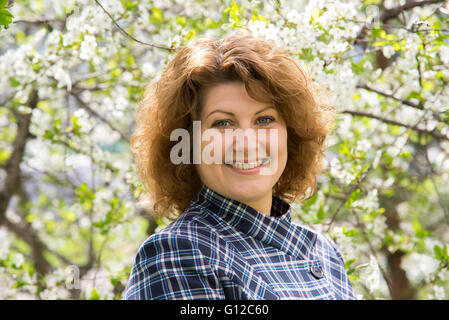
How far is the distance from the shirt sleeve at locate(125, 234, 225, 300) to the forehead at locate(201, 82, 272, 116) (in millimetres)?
361

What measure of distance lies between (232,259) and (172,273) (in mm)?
164

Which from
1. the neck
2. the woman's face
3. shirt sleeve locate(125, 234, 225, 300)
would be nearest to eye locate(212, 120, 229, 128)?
the woman's face

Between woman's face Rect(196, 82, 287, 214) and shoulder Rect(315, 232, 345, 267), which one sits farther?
shoulder Rect(315, 232, 345, 267)

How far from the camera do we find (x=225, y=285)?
1133 millimetres

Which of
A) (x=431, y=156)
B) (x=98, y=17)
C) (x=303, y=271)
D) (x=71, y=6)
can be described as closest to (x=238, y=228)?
(x=303, y=271)

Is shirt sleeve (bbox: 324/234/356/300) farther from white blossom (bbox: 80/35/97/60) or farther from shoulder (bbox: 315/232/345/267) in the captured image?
white blossom (bbox: 80/35/97/60)

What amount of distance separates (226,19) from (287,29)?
0.53 m

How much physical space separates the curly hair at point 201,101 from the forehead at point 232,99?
15 millimetres

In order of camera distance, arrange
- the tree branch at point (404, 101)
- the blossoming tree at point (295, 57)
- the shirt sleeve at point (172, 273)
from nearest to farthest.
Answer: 1. the shirt sleeve at point (172, 273)
2. the blossoming tree at point (295, 57)
3. the tree branch at point (404, 101)

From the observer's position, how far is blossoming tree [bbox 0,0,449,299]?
2139 mm

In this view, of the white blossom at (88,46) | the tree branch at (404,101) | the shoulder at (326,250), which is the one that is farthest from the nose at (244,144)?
the tree branch at (404,101)

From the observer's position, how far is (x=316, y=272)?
4.52 ft

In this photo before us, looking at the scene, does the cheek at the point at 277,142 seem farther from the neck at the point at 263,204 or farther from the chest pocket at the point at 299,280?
the chest pocket at the point at 299,280

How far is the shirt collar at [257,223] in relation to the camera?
4.36ft
